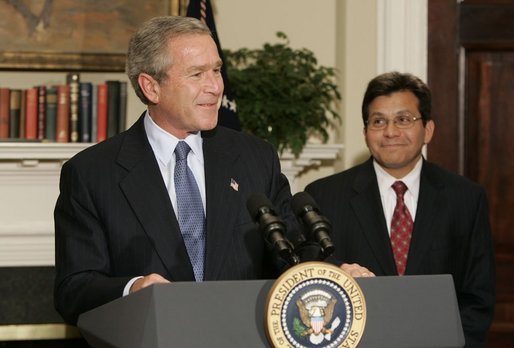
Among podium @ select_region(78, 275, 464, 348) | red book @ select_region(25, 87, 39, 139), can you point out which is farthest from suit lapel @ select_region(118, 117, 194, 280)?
red book @ select_region(25, 87, 39, 139)

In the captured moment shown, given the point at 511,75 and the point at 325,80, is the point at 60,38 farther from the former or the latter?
the point at 511,75

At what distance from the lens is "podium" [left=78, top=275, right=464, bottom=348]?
203 cm

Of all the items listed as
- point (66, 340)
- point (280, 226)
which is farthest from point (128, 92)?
point (280, 226)

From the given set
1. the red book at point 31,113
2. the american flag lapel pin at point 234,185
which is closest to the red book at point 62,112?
the red book at point 31,113

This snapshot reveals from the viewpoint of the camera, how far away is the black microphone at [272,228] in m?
2.15

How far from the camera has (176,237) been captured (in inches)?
105

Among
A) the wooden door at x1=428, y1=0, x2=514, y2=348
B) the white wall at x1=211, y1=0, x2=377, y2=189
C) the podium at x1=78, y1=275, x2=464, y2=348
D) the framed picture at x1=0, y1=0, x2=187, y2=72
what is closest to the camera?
the podium at x1=78, y1=275, x2=464, y2=348

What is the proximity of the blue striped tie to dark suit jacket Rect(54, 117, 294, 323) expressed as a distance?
0.04 metres

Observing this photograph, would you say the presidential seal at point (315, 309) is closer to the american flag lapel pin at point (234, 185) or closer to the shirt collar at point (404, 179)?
the american flag lapel pin at point (234, 185)

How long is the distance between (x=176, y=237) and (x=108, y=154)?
320mm

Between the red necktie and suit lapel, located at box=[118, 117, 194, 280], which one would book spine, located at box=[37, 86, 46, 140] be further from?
suit lapel, located at box=[118, 117, 194, 280]

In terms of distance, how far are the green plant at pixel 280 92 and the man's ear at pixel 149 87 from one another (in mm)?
1921

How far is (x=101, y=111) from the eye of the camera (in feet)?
15.8

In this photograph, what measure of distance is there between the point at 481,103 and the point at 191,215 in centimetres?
291
